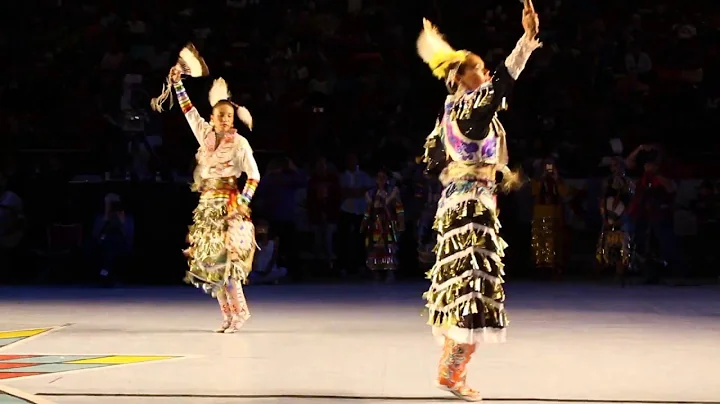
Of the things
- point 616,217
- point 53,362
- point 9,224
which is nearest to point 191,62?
point 53,362

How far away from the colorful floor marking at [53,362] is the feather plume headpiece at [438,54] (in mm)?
2827

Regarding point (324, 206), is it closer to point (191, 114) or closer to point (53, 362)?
point (191, 114)

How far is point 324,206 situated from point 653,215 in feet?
13.4

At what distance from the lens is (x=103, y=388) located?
735cm

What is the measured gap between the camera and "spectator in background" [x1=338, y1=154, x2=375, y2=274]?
55.4 ft

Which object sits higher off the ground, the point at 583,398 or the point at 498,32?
the point at 498,32

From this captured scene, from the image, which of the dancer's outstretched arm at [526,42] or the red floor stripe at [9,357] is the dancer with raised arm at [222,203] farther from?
the dancer's outstretched arm at [526,42]

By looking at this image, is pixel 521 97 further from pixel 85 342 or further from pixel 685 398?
pixel 685 398

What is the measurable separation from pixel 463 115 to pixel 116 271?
31.5 ft

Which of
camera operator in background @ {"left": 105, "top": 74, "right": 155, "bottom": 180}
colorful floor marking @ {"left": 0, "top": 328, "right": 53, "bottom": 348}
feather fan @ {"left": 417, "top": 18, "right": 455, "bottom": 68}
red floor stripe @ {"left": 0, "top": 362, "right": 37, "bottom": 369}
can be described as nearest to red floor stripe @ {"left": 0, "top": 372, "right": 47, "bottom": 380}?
red floor stripe @ {"left": 0, "top": 362, "right": 37, "bottom": 369}

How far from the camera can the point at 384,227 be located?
16.1 metres

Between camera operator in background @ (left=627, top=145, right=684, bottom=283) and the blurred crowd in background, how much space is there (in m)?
1.22

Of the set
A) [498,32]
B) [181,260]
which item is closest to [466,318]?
[181,260]

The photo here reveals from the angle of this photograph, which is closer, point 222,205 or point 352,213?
point 222,205
